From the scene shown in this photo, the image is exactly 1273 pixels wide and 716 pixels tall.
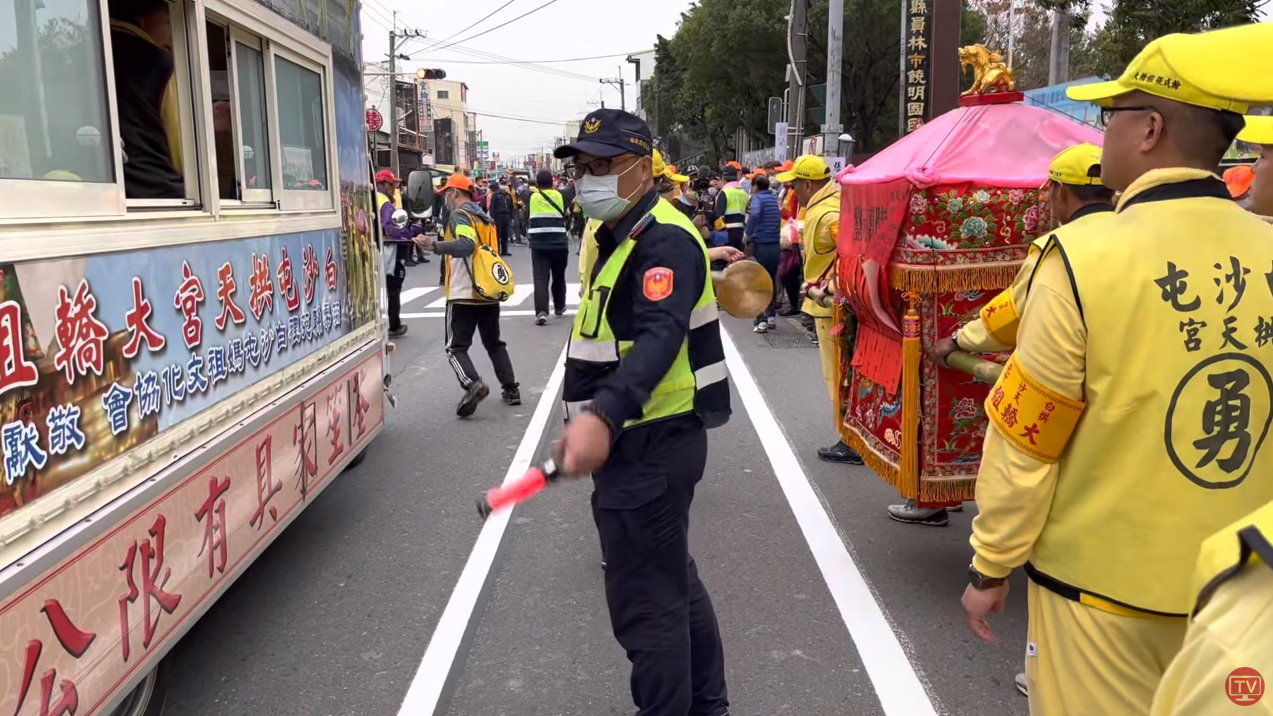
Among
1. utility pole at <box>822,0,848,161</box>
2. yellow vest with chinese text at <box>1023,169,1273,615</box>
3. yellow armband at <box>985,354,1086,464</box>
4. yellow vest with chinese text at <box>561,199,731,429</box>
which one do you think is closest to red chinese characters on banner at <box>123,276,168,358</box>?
yellow vest with chinese text at <box>561,199,731,429</box>

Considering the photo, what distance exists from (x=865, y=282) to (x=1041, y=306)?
219cm

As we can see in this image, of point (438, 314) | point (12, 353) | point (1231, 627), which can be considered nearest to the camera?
point (1231, 627)

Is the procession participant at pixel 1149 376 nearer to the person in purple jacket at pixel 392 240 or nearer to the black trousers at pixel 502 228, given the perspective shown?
the person in purple jacket at pixel 392 240

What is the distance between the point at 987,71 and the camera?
161 inches

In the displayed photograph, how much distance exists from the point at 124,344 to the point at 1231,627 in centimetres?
270

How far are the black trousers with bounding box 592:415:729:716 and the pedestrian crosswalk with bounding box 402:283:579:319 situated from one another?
372 inches

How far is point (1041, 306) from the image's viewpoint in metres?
1.89

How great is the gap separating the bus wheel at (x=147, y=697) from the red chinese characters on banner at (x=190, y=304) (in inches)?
41.4

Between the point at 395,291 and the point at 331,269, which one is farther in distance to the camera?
the point at 395,291

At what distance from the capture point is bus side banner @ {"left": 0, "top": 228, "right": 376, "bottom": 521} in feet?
7.27

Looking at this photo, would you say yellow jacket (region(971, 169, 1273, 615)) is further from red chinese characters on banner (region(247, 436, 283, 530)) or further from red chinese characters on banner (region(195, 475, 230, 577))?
red chinese characters on banner (region(247, 436, 283, 530))

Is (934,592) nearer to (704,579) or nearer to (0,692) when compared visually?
(704,579)

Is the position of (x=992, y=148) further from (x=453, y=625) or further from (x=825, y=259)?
(x=453, y=625)

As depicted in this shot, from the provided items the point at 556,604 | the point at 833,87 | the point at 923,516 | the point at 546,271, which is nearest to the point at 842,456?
the point at 923,516
